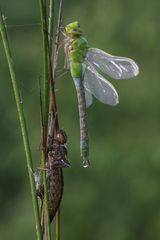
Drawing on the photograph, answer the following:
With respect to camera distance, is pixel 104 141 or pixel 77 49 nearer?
pixel 77 49

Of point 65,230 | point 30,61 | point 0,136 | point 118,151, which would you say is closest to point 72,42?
point 65,230

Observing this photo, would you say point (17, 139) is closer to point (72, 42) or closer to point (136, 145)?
point (136, 145)

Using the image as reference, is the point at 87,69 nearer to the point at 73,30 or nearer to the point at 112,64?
the point at 112,64

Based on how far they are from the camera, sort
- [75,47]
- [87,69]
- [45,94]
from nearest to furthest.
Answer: [45,94] → [75,47] → [87,69]

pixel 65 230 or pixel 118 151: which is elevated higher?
pixel 118 151

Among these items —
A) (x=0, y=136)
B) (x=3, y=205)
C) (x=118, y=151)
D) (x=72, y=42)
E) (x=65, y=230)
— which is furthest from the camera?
(x=0, y=136)

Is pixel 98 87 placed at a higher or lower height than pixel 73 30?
lower

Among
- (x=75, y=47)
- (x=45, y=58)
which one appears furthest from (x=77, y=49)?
(x=45, y=58)

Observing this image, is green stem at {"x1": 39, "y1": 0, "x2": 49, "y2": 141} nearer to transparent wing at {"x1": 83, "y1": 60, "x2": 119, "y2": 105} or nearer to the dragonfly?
the dragonfly
